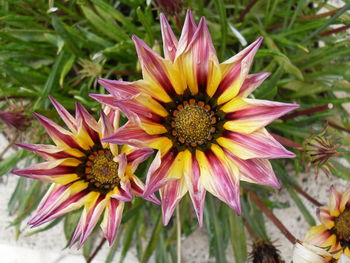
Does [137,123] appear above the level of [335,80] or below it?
below

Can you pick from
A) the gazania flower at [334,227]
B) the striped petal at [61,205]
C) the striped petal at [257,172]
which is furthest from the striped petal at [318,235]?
the striped petal at [61,205]

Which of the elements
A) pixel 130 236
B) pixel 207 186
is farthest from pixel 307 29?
pixel 130 236

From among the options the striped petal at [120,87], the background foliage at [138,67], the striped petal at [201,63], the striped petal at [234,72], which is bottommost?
the striped petal at [120,87]

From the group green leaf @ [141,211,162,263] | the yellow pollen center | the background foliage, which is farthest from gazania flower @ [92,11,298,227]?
green leaf @ [141,211,162,263]

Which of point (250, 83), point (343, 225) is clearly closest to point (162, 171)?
point (250, 83)

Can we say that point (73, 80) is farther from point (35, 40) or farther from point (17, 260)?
point (17, 260)

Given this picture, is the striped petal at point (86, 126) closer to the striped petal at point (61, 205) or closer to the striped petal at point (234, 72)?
the striped petal at point (61, 205)

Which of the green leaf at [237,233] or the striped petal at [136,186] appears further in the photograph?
the green leaf at [237,233]
